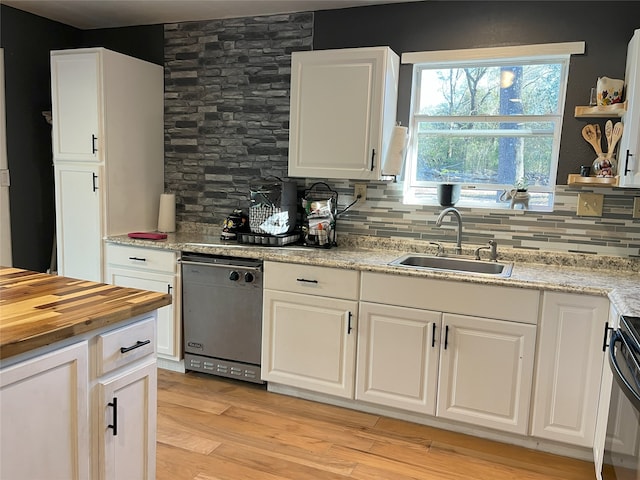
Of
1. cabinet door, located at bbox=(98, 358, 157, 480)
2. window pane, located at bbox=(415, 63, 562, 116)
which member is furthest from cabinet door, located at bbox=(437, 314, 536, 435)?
cabinet door, located at bbox=(98, 358, 157, 480)

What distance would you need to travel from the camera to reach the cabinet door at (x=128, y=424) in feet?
4.94

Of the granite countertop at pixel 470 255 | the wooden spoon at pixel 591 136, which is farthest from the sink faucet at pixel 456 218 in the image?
the wooden spoon at pixel 591 136

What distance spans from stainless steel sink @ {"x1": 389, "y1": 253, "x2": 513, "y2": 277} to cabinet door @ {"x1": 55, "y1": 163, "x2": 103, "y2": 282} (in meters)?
2.00

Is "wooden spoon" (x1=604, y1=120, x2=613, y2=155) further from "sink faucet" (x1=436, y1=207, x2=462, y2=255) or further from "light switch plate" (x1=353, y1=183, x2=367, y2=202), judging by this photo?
"light switch plate" (x1=353, y1=183, x2=367, y2=202)

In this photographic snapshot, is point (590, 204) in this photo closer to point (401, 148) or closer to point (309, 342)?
point (401, 148)

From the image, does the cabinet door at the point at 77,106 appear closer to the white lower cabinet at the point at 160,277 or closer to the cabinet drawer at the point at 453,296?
the white lower cabinet at the point at 160,277

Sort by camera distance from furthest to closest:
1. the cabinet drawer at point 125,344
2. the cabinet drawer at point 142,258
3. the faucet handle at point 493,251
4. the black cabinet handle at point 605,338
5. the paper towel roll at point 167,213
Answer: the paper towel roll at point 167,213 → the cabinet drawer at point 142,258 → the faucet handle at point 493,251 → the black cabinet handle at point 605,338 → the cabinet drawer at point 125,344

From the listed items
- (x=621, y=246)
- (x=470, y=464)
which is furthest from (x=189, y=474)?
(x=621, y=246)

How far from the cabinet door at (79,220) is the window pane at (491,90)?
85.9 inches

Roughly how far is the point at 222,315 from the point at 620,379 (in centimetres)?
210

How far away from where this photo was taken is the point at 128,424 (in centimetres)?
159

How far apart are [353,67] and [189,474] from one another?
224 centimetres

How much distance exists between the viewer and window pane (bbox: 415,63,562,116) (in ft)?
9.41

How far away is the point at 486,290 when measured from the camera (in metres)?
2.41
